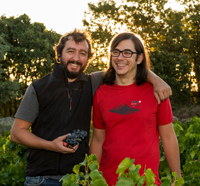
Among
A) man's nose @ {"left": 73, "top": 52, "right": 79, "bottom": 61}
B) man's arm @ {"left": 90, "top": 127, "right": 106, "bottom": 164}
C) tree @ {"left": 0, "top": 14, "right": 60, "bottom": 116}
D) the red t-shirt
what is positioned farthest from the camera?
tree @ {"left": 0, "top": 14, "right": 60, "bottom": 116}

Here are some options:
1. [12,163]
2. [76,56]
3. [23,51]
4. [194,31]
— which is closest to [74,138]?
[76,56]

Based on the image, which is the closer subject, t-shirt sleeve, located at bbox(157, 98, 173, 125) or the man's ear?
t-shirt sleeve, located at bbox(157, 98, 173, 125)

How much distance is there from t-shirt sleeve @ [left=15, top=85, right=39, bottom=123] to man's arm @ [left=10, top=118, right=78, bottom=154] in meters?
0.06

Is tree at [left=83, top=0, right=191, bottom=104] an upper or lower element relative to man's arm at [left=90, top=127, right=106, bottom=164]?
upper

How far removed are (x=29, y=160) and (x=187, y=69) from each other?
29434 millimetres

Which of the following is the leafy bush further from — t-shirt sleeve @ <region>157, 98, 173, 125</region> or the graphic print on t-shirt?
the graphic print on t-shirt

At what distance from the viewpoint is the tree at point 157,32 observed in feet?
97.3

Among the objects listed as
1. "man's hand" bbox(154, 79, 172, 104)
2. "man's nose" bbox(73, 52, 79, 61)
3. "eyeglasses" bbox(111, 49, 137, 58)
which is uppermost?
"eyeglasses" bbox(111, 49, 137, 58)

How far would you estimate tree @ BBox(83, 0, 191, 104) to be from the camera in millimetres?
29656

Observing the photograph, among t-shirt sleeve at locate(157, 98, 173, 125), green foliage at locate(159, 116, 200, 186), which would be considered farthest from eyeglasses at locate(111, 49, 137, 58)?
green foliage at locate(159, 116, 200, 186)

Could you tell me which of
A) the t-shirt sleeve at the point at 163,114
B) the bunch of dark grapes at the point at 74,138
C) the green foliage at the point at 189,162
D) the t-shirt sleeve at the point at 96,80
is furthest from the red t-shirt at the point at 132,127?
the green foliage at the point at 189,162

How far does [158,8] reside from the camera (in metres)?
31.5

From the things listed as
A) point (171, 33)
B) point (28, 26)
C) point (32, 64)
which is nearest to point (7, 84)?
point (32, 64)

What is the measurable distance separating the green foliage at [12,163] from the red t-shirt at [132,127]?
2091mm
